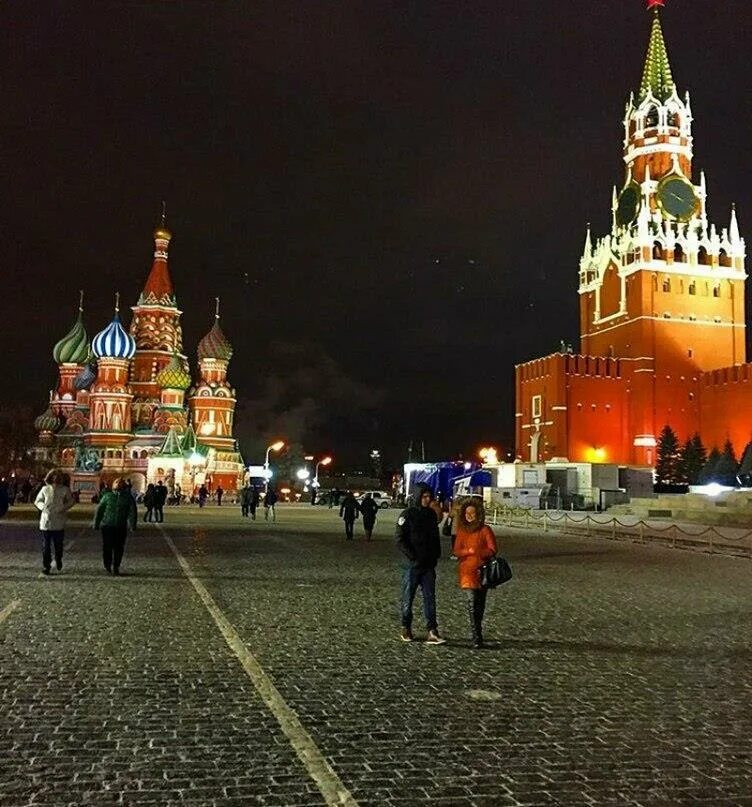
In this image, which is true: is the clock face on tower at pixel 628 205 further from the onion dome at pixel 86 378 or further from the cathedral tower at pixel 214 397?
the onion dome at pixel 86 378

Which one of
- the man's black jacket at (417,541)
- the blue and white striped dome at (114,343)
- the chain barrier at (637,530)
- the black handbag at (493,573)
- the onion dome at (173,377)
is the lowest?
the chain barrier at (637,530)

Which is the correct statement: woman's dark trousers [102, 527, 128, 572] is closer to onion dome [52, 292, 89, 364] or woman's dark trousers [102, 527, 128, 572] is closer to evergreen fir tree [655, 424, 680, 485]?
evergreen fir tree [655, 424, 680, 485]

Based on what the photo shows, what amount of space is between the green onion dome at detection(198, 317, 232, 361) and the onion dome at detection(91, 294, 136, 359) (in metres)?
6.30

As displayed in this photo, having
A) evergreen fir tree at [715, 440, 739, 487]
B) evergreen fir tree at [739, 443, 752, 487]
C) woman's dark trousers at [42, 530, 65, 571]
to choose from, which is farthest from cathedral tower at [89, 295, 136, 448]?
woman's dark trousers at [42, 530, 65, 571]

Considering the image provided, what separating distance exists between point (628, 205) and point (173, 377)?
42626mm

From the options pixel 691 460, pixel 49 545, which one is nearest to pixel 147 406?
pixel 691 460

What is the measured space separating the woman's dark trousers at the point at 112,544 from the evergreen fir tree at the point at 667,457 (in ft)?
192

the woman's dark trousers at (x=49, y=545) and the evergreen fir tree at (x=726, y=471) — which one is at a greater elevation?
the evergreen fir tree at (x=726, y=471)

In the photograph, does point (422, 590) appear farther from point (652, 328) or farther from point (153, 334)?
point (153, 334)

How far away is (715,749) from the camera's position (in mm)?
4828

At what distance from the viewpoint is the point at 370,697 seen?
5918 mm

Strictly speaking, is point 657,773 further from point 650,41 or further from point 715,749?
point 650,41

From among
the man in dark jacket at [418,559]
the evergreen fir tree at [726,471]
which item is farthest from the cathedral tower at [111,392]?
the man in dark jacket at [418,559]

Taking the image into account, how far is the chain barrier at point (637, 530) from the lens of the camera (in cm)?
2183
